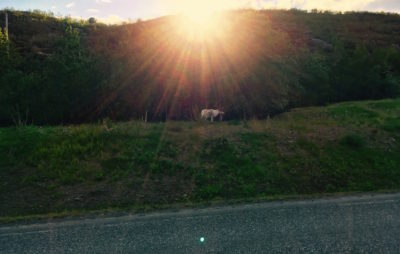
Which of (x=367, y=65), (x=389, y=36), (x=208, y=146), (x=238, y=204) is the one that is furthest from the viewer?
(x=389, y=36)

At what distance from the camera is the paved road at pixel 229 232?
545 cm

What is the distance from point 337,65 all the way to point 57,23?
37.2 metres

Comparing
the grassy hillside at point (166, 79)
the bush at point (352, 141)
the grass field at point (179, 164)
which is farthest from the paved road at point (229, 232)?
the grassy hillside at point (166, 79)

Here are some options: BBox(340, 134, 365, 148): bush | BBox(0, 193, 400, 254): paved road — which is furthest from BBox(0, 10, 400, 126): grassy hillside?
BBox(0, 193, 400, 254): paved road

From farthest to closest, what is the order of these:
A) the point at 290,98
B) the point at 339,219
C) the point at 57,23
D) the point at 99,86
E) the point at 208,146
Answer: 1. the point at 57,23
2. the point at 290,98
3. the point at 99,86
4. the point at 208,146
5. the point at 339,219

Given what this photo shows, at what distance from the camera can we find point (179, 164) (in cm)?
1016

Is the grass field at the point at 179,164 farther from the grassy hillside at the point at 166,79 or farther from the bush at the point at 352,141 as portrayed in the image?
the grassy hillside at the point at 166,79

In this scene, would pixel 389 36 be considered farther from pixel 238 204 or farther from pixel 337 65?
pixel 238 204

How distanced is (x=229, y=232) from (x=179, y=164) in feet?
14.4

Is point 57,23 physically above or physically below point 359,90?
above

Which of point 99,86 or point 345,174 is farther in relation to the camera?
point 99,86

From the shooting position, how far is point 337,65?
84.4 feet

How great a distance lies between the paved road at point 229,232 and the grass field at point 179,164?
144cm

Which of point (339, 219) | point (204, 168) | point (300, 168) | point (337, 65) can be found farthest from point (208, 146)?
point (337, 65)
